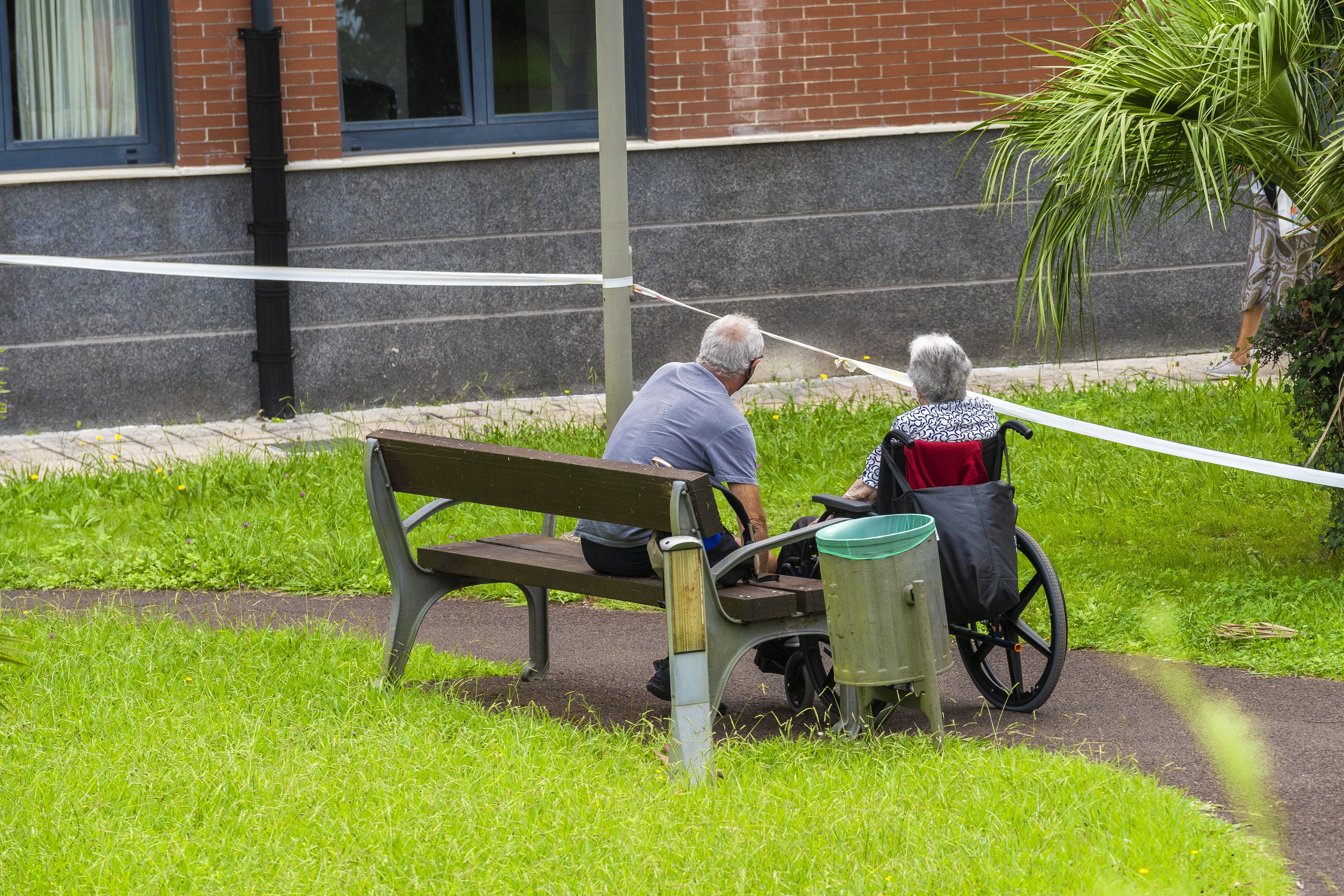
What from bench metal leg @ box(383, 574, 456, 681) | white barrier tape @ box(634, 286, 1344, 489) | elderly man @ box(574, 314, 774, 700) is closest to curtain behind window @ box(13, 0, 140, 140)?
white barrier tape @ box(634, 286, 1344, 489)

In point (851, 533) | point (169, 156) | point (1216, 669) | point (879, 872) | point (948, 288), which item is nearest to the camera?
point (879, 872)

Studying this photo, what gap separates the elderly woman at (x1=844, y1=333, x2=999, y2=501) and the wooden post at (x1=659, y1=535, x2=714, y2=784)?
1.02 meters

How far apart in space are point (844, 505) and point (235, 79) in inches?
260

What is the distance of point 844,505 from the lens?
5.19 m

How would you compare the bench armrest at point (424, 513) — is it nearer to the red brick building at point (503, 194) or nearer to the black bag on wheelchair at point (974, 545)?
the black bag on wheelchair at point (974, 545)

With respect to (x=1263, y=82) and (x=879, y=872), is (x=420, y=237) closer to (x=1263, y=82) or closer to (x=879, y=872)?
(x=1263, y=82)

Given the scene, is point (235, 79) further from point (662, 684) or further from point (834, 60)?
point (662, 684)

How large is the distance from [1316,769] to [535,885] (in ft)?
7.53

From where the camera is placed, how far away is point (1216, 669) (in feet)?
18.4

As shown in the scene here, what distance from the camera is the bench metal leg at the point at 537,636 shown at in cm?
568

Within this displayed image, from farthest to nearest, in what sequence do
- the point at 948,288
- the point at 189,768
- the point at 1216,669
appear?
the point at 948,288 → the point at 1216,669 → the point at 189,768

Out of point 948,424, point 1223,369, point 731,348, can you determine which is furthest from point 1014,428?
point 1223,369

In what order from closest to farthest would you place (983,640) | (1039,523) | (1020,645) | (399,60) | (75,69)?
(1020,645) < (983,640) < (1039,523) < (75,69) < (399,60)

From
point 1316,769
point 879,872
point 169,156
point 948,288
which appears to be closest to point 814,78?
point 948,288
